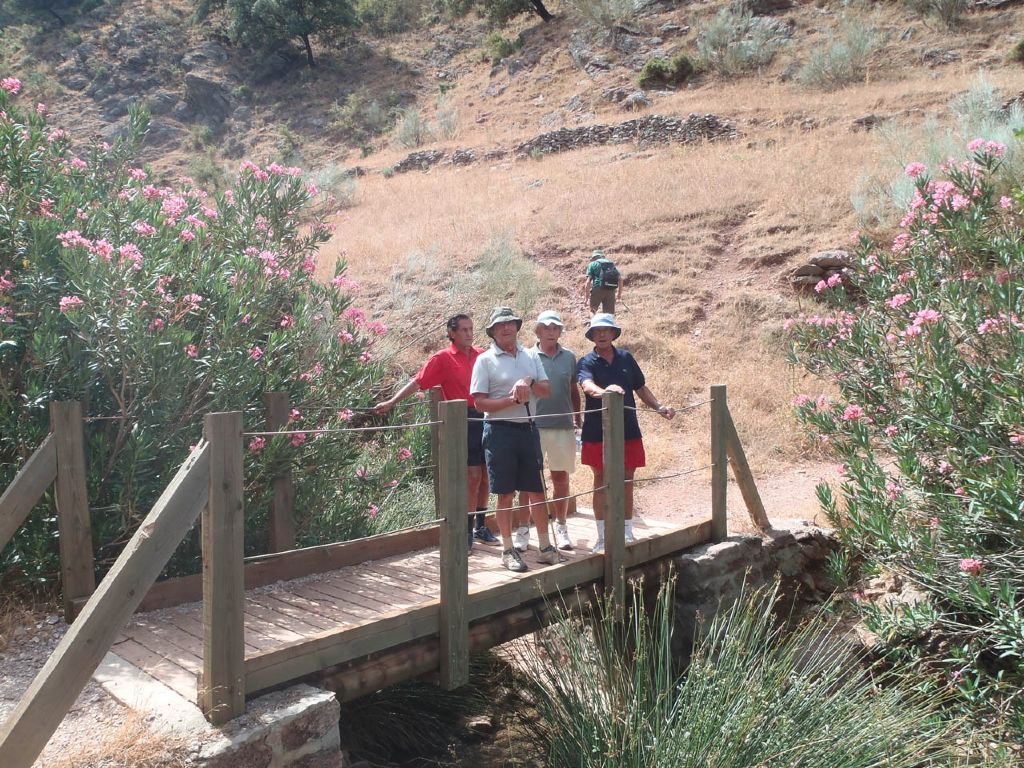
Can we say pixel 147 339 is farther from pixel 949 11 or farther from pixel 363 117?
pixel 363 117

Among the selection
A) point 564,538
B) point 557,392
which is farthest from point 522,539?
point 557,392

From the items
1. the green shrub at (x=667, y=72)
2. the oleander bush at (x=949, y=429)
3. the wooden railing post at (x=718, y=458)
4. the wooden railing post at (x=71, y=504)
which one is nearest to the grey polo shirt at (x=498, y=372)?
the wooden railing post at (x=718, y=458)

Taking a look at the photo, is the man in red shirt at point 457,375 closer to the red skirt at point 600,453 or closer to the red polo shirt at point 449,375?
the red polo shirt at point 449,375

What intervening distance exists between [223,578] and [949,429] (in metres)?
4.13

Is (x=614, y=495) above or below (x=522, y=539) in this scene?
above

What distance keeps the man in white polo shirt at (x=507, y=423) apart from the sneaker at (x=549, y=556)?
0.78 feet

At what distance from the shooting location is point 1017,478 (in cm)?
468

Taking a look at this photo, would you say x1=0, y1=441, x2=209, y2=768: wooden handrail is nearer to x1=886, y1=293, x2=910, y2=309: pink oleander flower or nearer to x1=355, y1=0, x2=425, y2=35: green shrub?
x1=886, y1=293, x2=910, y2=309: pink oleander flower

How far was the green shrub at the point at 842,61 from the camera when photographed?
24.2 metres

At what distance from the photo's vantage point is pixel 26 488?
424cm

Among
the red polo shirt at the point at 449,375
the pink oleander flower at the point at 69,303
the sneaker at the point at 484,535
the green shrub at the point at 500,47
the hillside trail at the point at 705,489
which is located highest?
the green shrub at the point at 500,47

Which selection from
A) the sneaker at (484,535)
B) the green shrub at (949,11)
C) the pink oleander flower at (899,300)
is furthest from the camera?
the green shrub at (949,11)

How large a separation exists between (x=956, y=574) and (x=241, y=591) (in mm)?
4268

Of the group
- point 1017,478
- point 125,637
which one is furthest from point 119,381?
point 1017,478
